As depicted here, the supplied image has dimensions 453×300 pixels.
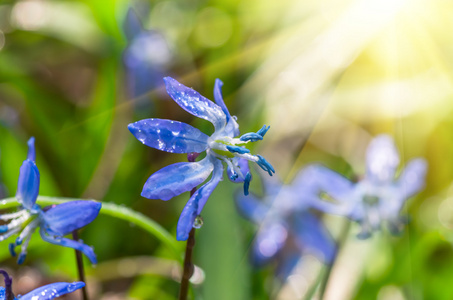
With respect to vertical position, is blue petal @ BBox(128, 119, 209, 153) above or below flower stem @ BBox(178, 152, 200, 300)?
above

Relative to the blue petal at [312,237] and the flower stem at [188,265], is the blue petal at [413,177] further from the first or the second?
the flower stem at [188,265]

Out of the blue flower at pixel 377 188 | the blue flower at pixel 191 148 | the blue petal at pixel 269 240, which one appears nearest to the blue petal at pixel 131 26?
the blue petal at pixel 269 240

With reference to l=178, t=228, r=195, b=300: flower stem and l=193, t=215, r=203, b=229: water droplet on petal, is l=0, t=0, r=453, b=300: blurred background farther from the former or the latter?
l=193, t=215, r=203, b=229: water droplet on petal

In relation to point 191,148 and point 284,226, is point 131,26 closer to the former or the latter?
point 284,226

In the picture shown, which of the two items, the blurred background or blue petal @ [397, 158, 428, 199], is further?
the blurred background

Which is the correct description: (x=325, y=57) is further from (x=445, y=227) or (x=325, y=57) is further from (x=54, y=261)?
(x=54, y=261)

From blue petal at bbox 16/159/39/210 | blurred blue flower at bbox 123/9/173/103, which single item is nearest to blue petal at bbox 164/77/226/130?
blue petal at bbox 16/159/39/210

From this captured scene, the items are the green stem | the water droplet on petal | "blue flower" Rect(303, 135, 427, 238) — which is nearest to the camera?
the water droplet on petal

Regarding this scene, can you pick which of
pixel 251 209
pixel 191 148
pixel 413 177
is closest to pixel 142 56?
pixel 251 209
